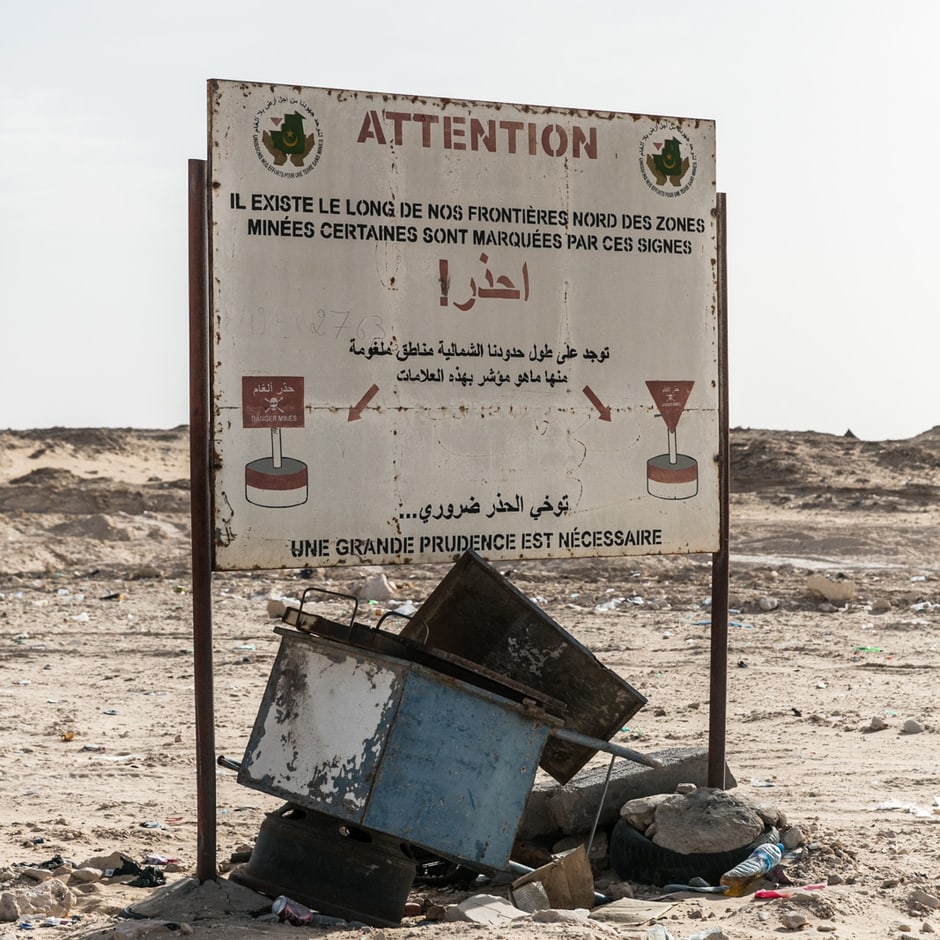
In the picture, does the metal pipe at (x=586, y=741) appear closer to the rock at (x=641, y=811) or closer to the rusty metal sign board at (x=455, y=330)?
the rock at (x=641, y=811)

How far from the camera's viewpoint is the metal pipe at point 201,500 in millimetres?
4547

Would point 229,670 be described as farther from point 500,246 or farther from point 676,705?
point 500,246

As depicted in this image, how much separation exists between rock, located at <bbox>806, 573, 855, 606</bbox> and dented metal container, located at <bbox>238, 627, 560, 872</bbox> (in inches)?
349

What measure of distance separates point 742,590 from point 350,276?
962 cm

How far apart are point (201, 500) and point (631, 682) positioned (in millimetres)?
5404

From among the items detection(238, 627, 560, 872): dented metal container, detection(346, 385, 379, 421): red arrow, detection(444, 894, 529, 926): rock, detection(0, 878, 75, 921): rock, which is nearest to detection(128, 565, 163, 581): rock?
detection(0, 878, 75, 921): rock

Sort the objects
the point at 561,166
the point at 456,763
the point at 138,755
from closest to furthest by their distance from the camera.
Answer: the point at 456,763
the point at 561,166
the point at 138,755

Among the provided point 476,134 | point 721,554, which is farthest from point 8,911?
point 476,134

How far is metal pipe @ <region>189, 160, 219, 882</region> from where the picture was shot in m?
4.55

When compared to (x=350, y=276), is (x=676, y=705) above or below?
below

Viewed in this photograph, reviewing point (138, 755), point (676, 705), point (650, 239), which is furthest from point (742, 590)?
point (650, 239)

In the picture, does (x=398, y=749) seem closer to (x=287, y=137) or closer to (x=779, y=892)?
(x=779, y=892)

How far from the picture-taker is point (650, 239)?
17.2 feet

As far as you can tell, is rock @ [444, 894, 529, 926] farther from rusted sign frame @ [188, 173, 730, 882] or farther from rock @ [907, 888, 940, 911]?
rock @ [907, 888, 940, 911]
